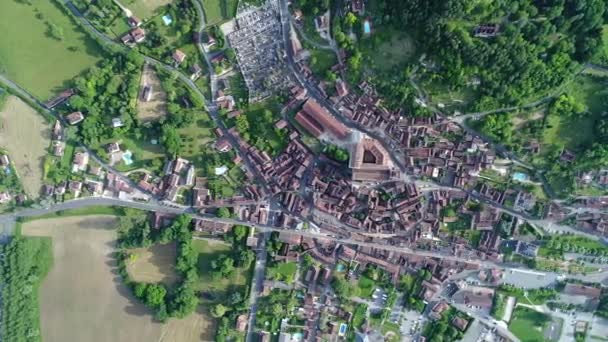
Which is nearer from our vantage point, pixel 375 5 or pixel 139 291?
pixel 375 5

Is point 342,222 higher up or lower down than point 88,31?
lower down

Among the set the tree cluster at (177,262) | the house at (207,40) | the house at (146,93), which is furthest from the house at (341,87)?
the tree cluster at (177,262)

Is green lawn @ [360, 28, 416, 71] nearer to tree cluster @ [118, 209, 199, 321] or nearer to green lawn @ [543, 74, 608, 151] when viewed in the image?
green lawn @ [543, 74, 608, 151]

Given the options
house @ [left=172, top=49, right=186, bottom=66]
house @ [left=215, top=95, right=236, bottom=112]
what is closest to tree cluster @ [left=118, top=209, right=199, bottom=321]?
house @ [left=215, top=95, right=236, bottom=112]

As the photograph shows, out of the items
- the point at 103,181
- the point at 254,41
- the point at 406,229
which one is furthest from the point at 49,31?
the point at 406,229

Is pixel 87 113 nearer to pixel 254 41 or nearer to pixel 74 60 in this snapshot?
pixel 74 60

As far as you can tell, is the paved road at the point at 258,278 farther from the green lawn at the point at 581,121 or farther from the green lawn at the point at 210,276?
the green lawn at the point at 581,121
